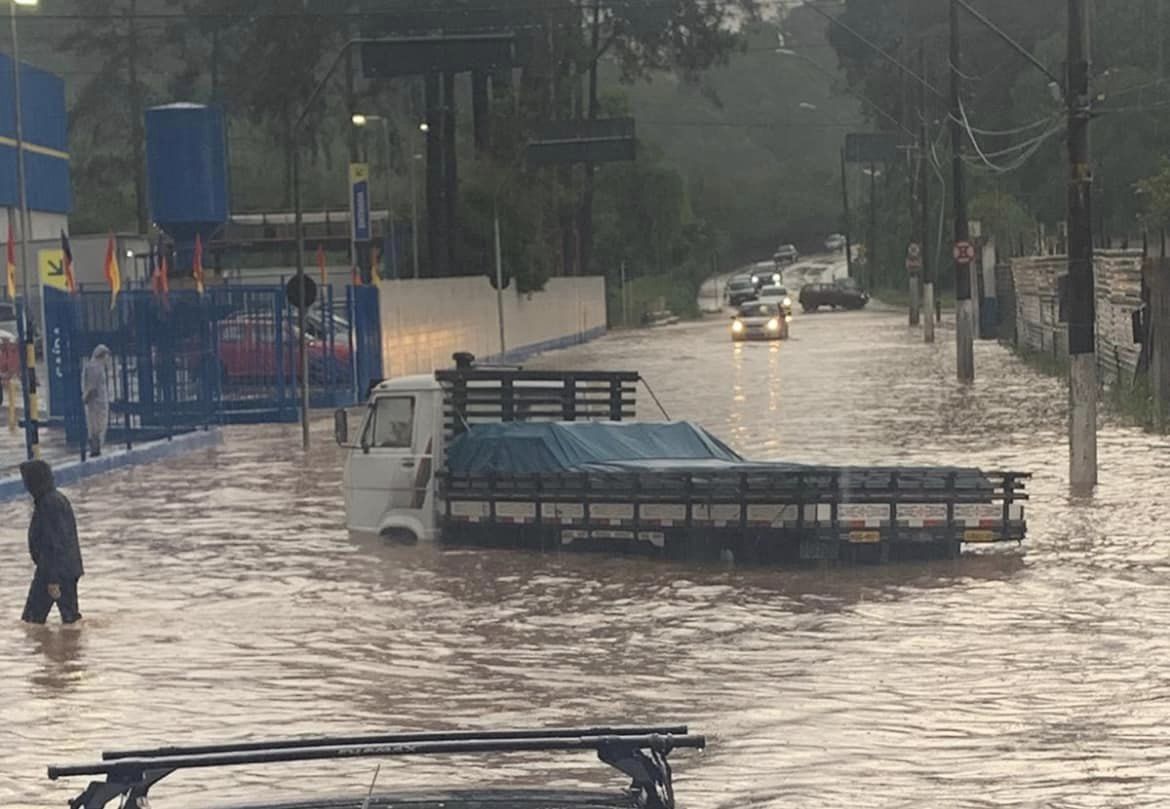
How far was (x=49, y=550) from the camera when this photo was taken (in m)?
16.4

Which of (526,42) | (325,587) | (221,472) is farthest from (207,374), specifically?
(526,42)

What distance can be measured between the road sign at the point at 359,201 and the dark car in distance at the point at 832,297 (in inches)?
2253

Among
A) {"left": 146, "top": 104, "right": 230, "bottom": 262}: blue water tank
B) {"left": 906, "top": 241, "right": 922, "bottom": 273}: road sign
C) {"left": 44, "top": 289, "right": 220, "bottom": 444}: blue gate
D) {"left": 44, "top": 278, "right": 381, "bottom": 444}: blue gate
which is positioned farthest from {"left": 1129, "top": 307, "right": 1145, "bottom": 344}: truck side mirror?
{"left": 906, "top": 241, "right": 922, "bottom": 273}: road sign

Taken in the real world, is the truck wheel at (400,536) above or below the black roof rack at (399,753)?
below

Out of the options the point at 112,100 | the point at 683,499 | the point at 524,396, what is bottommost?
the point at 683,499

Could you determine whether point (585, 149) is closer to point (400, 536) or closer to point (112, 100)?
point (400, 536)

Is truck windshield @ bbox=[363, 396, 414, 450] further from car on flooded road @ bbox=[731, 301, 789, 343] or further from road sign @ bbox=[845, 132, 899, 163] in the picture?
road sign @ bbox=[845, 132, 899, 163]

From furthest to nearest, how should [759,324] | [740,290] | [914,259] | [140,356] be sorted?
[740,290], [914,259], [759,324], [140,356]

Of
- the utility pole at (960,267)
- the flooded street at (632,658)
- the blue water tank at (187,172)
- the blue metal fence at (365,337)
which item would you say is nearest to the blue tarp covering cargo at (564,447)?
the flooded street at (632,658)

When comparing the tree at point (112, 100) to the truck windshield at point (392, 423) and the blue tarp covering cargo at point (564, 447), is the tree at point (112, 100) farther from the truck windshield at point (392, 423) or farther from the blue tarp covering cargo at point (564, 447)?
the blue tarp covering cargo at point (564, 447)

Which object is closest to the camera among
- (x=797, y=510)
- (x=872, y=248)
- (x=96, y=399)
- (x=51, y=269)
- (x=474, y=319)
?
(x=797, y=510)

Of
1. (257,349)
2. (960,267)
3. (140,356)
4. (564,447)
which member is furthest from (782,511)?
(960,267)

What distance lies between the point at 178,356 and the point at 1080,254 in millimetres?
18486

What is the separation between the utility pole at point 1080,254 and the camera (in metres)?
23.7
